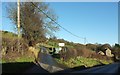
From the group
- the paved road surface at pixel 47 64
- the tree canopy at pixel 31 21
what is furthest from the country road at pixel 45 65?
the tree canopy at pixel 31 21

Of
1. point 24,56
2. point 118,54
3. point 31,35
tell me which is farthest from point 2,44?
point 118,54

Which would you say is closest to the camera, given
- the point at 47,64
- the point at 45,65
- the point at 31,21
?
the point at 45,65

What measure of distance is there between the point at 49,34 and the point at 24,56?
18.0 m

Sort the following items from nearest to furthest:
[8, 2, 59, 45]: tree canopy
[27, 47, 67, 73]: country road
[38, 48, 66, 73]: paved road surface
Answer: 1. [27, 47, 67, 73]: country road
2. [38, 48, 66, 73]: paved road surface
3. [8, 2, 59, 45]: tree canopy

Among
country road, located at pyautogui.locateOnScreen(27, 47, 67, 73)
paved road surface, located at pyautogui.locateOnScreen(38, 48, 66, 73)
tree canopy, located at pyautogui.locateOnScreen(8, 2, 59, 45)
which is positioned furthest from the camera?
tree canopy, located at pyautogui.locateOnScreen(8, 2, 59, 45)

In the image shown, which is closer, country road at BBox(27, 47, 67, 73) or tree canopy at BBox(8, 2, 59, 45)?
country road at BBox(27, 47, 67, 73)

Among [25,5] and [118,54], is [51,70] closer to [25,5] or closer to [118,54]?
[25,5]

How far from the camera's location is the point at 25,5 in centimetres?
3297

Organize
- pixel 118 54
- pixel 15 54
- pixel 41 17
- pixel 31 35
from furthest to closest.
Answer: pixel 118 54, pixel 41 17, pixel 31 35, pixel 15 54

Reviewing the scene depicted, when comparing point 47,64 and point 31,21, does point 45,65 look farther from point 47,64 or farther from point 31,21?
point 31,21

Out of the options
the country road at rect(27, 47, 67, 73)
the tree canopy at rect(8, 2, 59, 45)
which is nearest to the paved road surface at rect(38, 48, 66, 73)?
the country road at rect(27, 47, 67, 73)

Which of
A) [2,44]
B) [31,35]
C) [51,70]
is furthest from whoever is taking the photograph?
[31,35]

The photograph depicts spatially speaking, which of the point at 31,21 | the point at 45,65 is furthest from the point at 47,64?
the point at 31,21

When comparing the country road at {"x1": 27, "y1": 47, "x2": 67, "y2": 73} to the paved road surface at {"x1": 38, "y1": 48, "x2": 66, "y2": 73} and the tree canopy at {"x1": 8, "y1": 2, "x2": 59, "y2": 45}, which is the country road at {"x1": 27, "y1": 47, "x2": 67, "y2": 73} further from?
the tree canopy at {"x1": 8, "y1": 2, "x2": 59, "y2": 45}
